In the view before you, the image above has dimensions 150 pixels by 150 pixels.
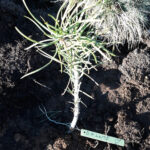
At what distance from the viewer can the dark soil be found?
1.43 metres

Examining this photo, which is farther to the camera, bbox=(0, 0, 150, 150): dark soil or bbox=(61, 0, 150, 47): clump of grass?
bbox=(61, 0, 150, 47): clump of grass

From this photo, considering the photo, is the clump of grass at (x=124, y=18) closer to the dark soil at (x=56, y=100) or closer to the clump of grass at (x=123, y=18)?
the clump of grass at (x=123, y=18)

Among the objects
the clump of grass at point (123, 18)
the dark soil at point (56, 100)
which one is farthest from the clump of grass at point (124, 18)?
the dark soil at point (56, 100)

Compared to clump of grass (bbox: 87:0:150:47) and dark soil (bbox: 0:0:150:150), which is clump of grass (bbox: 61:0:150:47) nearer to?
clump of grass (bbox: 87:0:150:47)

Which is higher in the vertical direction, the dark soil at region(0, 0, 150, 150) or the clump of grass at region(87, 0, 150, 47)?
the clump of grass at region(87, 0, 150, 47)

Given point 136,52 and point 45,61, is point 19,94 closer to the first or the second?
point 45,61

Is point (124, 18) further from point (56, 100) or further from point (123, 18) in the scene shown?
point (56, 100)

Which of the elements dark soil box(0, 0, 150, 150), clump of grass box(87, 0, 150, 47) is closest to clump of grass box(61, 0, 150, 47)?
clump of grass box(87, 0, 150, 47)

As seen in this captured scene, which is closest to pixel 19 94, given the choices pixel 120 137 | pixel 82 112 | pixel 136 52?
pixel 82 112

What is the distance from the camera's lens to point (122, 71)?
1751 millimetres

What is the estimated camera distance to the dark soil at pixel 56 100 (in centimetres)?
143

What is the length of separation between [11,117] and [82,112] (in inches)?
20.4

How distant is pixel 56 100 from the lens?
5.31ft

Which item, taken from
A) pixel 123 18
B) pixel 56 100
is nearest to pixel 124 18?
pixel 123 18
